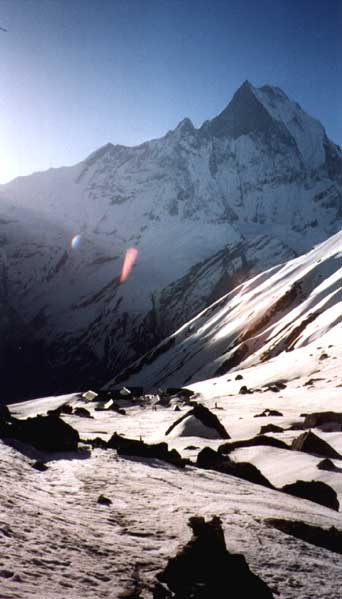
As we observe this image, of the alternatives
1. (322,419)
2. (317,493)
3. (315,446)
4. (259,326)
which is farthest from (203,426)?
(259,326)

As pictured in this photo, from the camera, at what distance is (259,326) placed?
11006 centimetres

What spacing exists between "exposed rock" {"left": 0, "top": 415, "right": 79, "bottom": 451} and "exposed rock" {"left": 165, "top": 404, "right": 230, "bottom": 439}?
33.9 ft

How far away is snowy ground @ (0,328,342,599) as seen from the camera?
6609 millimetres

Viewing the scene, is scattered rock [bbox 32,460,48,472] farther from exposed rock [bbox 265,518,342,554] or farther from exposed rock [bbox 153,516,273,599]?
exposed rock [bbox 153,516,273,599]

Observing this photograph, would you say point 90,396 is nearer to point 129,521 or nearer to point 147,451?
point 147,451

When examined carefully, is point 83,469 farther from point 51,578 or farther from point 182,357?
point 182,357

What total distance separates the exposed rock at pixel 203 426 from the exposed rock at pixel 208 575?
19.2 m

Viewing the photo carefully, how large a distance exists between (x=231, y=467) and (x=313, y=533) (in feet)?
21.6

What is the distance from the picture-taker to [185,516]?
9.73 meters

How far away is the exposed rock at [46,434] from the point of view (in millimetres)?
16828

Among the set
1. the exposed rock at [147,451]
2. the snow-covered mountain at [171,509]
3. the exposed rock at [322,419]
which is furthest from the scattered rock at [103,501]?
the exposed rock at [322,419]

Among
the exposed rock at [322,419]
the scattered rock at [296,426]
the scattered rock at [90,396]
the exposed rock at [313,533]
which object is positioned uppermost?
the exposed rock at [313,533]

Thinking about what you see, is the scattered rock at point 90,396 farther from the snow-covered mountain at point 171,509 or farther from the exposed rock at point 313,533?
the exposed rock at point 313,533

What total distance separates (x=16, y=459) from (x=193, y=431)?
14813mm
